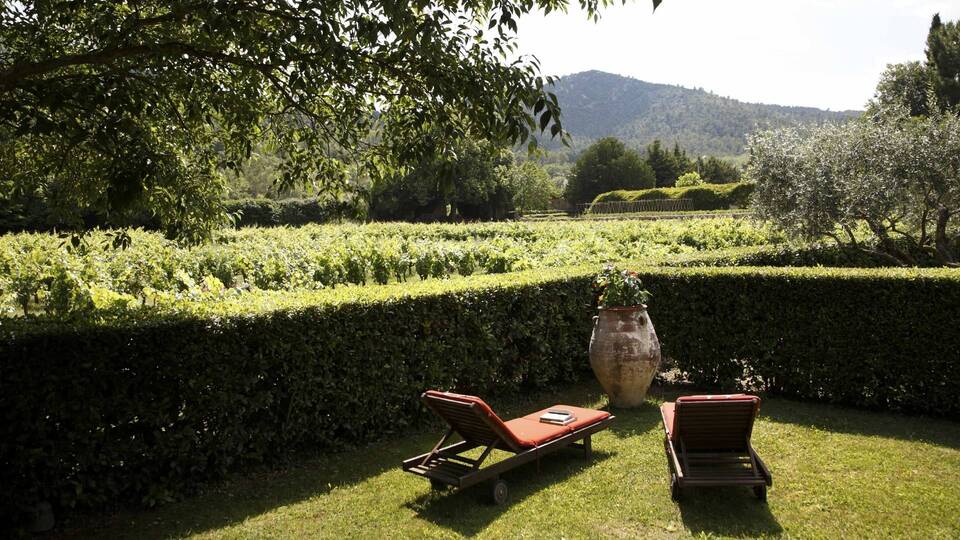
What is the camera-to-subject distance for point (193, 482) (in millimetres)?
5188

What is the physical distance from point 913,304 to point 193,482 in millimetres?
7171

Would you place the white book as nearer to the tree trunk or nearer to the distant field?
the distant field

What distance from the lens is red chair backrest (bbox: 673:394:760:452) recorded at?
4680mm

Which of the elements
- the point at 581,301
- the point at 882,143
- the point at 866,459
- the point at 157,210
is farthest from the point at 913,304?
the point at 157,210

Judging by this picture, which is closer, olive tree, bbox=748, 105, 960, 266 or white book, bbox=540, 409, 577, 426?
white book, bbox=540, 409, 577, 426

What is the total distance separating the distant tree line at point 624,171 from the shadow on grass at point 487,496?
212 ft

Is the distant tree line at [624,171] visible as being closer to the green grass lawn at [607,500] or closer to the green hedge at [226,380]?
the green hedge at [226,380]

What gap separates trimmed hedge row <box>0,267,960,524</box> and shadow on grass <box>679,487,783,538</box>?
3.02 metres

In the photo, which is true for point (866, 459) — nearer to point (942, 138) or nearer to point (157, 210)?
point (157, 210)

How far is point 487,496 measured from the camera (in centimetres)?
508

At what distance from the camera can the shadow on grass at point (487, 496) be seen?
465 cm

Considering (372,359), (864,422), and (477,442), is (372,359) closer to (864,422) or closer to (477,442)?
(477,442)

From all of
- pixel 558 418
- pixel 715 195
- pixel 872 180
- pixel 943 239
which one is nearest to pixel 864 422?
pixel 558 418

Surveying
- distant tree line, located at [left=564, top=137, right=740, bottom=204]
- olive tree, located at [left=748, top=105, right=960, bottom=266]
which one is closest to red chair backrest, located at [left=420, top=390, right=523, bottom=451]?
olive tree, located at [left=748, top=105, right=960, bottom=266]
